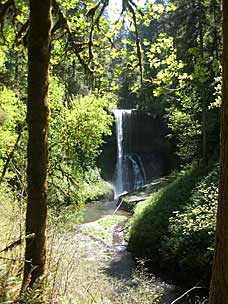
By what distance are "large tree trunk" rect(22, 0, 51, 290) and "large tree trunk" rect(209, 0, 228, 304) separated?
1484 mm

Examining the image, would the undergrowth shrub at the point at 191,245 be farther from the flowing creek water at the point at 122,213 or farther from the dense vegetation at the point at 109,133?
the flowing creek water at the point at 122,213

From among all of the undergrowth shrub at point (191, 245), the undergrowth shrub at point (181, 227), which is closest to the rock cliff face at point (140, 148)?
the undergrowth shrub at point (181, 227)

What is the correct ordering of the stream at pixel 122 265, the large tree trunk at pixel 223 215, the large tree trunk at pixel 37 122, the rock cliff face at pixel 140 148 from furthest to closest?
the rock cliff face at pixel 140 148 → the stream at pixel 122 265 → the large tree trunk at pixel 37 122 → the large tree trunk at pixel 223 215

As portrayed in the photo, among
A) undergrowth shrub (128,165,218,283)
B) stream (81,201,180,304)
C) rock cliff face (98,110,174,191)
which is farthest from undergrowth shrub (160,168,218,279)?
rock cliff face (98,110,174,191)

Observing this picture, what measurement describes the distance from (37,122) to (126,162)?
30.8 metres

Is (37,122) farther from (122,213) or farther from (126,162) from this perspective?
(126,162)

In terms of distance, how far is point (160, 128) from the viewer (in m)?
37.2

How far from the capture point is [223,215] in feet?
10.2

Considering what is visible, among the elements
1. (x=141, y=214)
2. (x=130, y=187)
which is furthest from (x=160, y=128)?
(x=141, y=214)

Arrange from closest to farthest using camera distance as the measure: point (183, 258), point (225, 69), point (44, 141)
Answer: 1. point (225, 69)
2. point (44, 141)
3. point (183, 258)

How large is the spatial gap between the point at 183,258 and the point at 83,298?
8354 mm

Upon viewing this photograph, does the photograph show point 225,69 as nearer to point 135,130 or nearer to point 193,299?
point 193,299

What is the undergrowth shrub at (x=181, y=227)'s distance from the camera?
11.6 meters

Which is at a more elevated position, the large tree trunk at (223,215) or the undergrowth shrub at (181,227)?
the large tree trunk at (223,215)
